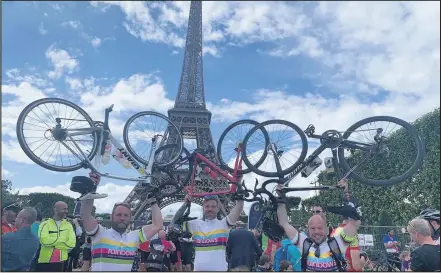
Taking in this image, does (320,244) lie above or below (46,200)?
below

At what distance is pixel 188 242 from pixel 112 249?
2551 millimetres

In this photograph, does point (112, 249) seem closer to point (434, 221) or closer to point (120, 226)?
point (120, 226)

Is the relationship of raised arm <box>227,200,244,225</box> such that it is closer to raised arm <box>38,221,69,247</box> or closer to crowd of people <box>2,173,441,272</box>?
crowd of people <box>2,173,441,272</box>

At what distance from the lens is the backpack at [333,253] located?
12.6ft

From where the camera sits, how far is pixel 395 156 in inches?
820

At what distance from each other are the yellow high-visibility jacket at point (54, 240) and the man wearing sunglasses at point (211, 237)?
2.09 metres

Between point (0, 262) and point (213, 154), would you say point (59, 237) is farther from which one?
point (213, 154)

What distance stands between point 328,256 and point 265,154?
4.22 meters

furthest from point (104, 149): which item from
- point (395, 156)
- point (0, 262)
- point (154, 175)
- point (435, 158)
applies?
point (435, 158)

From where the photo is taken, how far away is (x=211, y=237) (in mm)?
5051

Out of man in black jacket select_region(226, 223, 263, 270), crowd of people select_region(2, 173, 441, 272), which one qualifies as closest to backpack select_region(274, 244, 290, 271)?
crowd of people select_region(2, 173, 441, 272)

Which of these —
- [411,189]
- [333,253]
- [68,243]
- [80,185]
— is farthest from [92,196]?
[411,189]

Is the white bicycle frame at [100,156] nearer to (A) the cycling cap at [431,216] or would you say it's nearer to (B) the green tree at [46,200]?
(A) the cycling cap at [431,216]

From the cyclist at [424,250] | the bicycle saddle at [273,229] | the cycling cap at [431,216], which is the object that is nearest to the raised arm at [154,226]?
the bicycle saddle at [273,229]
